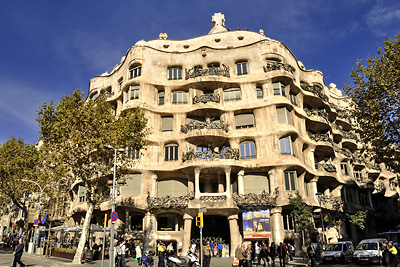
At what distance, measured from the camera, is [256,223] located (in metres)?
31.0

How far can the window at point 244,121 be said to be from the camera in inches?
1419

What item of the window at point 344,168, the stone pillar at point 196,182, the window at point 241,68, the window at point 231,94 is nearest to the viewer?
the stone pillar at point 196,182

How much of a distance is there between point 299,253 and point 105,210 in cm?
2056

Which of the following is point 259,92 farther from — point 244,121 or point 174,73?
point 174,73

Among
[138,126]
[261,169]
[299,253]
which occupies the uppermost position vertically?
[138,126]

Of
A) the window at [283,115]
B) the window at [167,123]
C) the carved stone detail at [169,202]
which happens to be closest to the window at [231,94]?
the window at [283,115]

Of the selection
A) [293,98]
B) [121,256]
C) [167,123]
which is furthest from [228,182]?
[293,98]

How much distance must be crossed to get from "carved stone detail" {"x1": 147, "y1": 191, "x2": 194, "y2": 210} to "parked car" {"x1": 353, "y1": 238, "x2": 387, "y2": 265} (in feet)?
51.4

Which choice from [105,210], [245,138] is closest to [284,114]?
[245,138]

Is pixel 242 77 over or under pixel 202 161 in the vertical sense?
over

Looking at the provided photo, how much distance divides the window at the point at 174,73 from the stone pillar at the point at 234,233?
1818 cm

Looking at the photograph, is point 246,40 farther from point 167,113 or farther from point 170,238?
point 170,238

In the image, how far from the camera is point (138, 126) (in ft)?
90.8

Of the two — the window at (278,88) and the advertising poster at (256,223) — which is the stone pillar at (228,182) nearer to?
the advertising poster at (256,223)
